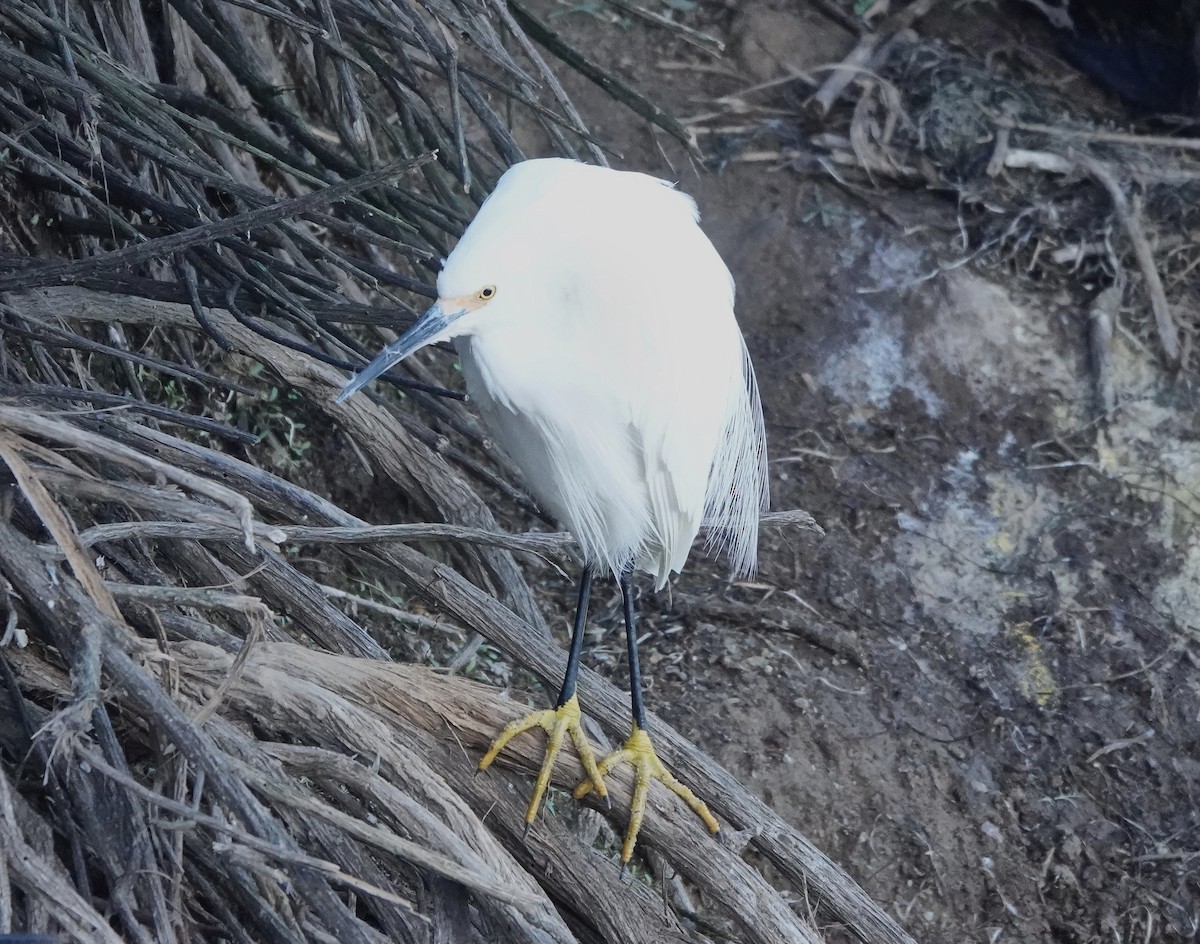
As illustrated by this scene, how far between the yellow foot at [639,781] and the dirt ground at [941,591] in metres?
0.53

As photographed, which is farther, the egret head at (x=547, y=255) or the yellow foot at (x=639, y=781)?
the yellow foot at (x=639, y=781)

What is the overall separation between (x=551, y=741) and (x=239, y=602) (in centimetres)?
63

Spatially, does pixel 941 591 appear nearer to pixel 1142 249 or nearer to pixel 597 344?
pixel 1142 249

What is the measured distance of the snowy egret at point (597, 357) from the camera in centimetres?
137

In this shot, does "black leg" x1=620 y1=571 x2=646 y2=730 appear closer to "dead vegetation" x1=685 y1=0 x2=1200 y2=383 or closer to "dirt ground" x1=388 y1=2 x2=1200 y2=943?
"dirt ground" x1=388 y1=2 x2=1200 y2=943

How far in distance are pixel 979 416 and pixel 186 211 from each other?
196 centimetres

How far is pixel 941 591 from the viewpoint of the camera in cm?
252

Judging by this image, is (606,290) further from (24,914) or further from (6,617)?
(24,914)

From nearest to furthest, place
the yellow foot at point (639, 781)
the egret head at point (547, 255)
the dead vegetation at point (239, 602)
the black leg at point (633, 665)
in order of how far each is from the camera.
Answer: the dead vegetation at point (239, 602), the egret head at point (547, 255), the yellow foot at point (639, 781), the black leg at point (633, 665)

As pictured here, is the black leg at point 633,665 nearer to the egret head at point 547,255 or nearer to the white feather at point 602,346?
the white feather at point 602,346

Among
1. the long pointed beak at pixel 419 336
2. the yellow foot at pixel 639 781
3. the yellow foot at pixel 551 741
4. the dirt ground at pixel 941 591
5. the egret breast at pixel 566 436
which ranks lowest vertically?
the dirt ground at pixel 941 591

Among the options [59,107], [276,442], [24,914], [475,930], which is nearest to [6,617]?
[24,914]

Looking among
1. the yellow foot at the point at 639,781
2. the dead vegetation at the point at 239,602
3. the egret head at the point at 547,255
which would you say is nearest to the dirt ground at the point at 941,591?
the egret head at the point at 547,255

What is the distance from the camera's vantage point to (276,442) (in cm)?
224
